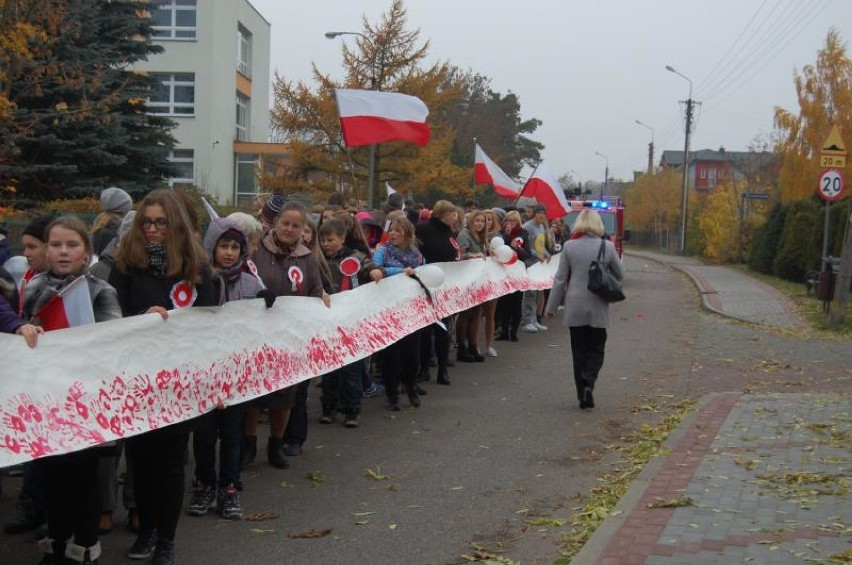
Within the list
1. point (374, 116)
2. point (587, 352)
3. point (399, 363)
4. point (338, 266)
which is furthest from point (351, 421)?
point (374, 116)

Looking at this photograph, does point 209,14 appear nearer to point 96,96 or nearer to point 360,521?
point 96,96

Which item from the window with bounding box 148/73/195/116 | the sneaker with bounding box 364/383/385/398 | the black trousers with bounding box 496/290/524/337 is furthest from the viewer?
the window with bounding box 148/73/195/116

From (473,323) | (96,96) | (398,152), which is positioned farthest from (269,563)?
(398,152)

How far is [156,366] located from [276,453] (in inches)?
86.6

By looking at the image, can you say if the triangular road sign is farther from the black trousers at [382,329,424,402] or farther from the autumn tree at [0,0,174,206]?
the autumn tree at [0,0,174,206]

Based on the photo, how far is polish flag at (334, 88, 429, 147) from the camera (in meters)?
15.1

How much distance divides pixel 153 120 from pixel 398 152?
10811 millimetres

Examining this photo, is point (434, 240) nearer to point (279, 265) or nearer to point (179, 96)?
point (279, 265)

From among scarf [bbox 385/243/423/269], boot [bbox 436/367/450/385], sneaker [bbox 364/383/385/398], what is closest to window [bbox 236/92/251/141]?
boot [bbox 436/367/450/385]

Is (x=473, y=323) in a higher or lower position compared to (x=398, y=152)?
lower

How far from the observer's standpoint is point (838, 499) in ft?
22.0

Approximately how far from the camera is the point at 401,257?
10.8 meters

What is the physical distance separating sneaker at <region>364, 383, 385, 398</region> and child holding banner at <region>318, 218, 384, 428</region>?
1.22 m

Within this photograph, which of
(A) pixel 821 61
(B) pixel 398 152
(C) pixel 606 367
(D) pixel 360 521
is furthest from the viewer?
(A) pixel 821 61
